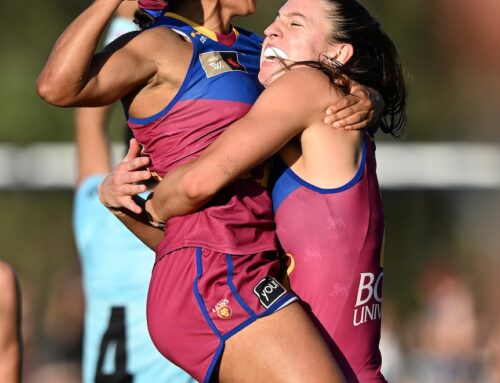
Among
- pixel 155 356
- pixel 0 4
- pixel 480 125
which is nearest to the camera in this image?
pixel 155 356

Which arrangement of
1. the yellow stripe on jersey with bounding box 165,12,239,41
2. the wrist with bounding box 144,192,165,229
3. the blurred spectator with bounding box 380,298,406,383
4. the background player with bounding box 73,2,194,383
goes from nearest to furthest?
the wrist with bounding box 144,192,165,229 < the yellow stripe on jersey with bounding box 165,12,239,41 < the background player with bounding box 73,2,194,383 < the blurred spectator with bounding box 380,298,406,383

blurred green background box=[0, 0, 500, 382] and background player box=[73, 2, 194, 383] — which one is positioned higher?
background player box=[73, 2, 194, 383]

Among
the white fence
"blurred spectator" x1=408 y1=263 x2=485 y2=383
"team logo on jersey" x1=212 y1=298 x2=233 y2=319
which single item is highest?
"team logo on jersey" x1=212 y1=298 x2=233 y2=319

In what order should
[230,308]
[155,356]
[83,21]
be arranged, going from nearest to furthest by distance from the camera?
1. [230,308]
2. [83,21]
3. [155,356]

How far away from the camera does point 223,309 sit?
9.80 feet

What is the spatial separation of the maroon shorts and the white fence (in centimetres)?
747

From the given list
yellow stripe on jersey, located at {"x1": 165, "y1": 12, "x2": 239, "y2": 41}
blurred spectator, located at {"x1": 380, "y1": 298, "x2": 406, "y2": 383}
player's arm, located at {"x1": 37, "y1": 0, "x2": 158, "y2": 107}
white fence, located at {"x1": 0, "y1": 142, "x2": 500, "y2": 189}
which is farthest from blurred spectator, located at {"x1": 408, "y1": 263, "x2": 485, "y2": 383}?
player's arm, located at {"x1": 37, "y1": 0, "x2": 158, "y2": 107}

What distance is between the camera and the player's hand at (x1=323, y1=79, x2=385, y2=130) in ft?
10.3

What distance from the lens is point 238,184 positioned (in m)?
3.21

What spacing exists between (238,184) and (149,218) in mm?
394

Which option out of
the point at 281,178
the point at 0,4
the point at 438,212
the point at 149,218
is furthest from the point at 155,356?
the point at 0,4

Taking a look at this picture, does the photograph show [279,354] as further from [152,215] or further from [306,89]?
[306,89]

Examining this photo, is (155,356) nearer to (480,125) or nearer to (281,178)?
(281,178)

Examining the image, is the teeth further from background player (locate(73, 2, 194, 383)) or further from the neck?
background player (locate(73, 2, 194, 383))
